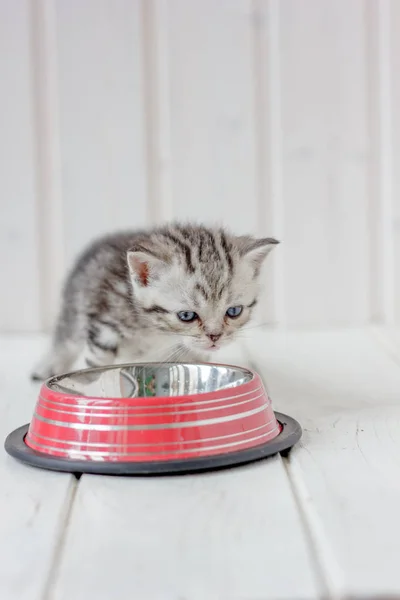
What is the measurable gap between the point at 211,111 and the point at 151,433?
1.56 metres

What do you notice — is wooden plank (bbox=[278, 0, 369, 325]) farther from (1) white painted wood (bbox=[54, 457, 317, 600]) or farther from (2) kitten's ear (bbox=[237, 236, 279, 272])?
(1) white painted wood (bbox=[54, 457, 317, 600])

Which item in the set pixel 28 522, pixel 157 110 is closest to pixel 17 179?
pixel 157 110

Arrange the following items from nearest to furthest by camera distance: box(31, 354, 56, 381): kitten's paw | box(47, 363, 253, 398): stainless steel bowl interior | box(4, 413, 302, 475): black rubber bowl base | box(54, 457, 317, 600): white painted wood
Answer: box(54, 457, 317, 600): white painted wood
box(4, 413, 302, 475): black rubber bowl base
box(47, 363, 253, 398): stainless steel bowl interior
box(31, 354, 56, 381): kitten's paw

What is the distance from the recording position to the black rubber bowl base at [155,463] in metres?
0.97

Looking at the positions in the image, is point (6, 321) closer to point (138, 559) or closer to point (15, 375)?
point (15, 375)

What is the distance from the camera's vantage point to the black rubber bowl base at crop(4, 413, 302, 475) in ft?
3.19

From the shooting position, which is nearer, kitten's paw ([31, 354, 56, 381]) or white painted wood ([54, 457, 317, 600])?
white painted wood ([54, 457, 317, 600])

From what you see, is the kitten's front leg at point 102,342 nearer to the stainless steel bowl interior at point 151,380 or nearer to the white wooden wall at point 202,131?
the stainless steel bowl interior at point 151,380

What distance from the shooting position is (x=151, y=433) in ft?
3.25

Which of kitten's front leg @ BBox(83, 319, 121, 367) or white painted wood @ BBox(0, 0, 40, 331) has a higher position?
white painted wood @ BBox(0, 0, 40, 331)

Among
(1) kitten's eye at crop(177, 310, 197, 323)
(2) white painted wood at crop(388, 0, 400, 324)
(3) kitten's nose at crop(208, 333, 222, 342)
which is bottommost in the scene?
(3) kitten's nose at crop(208, 333, 222, 342)

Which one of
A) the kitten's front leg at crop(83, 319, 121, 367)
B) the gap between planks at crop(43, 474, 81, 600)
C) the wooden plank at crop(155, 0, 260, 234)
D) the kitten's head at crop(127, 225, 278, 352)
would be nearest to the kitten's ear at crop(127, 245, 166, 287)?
the kitten's head at crop(127, 225, 278, 352)

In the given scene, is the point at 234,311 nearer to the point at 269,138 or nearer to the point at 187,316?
the point at 187,316

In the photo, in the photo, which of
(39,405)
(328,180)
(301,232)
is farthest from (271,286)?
(39,405)
